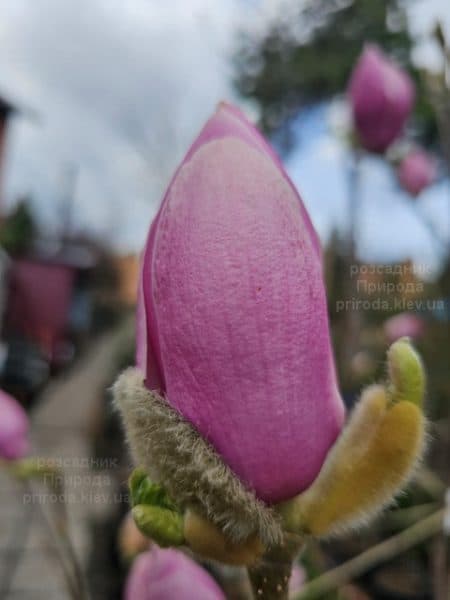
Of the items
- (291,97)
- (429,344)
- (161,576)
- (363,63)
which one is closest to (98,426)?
(429,344)

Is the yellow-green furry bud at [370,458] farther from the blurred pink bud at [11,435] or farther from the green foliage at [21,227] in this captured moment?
the green foliage at [21,227]

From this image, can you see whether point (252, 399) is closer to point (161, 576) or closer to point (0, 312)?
point (161, 576)

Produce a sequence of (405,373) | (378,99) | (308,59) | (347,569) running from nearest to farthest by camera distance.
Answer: (405,373) < (347,569) < (378,99) < (308,59)

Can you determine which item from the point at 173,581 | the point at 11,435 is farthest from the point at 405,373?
the point at 11,435

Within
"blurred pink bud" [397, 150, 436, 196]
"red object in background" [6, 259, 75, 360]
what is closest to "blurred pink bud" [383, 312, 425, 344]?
"blurred pink bud" [397, 150, 436, 196]

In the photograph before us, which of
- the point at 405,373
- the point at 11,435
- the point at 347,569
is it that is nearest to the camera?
the point at 405,373

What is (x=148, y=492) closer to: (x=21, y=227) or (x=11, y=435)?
(x=11, y=435)

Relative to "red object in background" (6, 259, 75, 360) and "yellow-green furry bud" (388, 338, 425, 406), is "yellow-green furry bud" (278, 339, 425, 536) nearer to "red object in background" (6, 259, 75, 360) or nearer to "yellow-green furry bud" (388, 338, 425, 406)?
"yellow-green furry bud" (388, 338, 425, 406)
